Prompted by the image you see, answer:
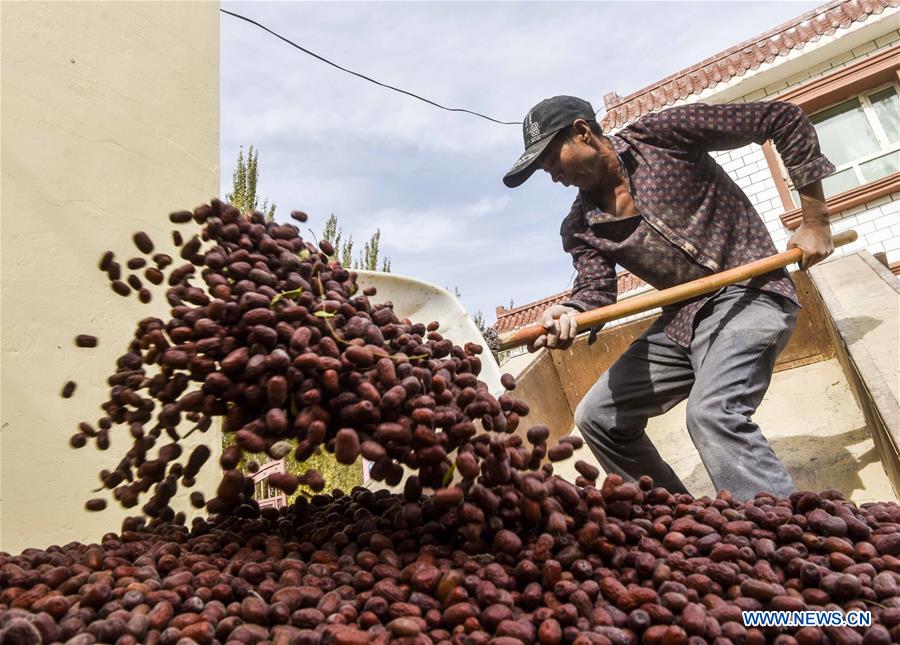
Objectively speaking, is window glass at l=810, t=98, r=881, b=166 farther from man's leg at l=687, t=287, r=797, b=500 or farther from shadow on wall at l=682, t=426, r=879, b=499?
man's leg at l=687, t=287, r=797, b=500

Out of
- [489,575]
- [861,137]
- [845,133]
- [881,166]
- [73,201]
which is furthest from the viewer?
[845,133]

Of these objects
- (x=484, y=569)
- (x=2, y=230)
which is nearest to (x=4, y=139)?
(x=2, y=230)

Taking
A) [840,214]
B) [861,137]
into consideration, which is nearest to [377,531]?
[840,214]

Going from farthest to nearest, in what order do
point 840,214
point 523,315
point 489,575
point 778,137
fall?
point 523,315 → point 840,214 → point 778,137 → point 489,575

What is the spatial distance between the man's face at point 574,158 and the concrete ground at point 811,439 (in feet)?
5.37

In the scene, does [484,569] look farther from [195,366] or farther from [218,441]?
[218,441]

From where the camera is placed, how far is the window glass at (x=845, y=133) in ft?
31.4

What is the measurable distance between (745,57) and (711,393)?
994cm

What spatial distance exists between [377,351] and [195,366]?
0.41 meters

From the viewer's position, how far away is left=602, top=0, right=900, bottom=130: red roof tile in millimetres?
9519

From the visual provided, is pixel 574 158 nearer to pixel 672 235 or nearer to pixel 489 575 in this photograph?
pixel 672 235

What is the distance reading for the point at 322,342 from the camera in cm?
142

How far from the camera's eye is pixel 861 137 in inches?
379

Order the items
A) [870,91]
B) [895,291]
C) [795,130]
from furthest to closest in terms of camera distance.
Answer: [870,91], [895,291], [795,130]
